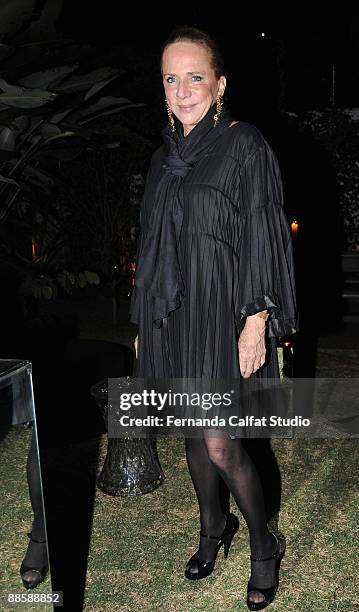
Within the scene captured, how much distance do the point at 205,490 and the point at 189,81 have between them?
1.20 metres

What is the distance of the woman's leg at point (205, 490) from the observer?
87.5 inches

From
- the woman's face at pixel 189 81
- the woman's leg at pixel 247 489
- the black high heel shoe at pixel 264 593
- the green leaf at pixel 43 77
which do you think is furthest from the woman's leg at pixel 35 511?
the green leaf at pixel 43 77

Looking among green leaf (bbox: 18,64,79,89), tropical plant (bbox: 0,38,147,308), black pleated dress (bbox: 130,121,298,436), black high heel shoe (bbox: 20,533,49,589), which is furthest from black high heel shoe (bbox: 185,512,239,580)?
green leaf (bbox: 18,64,79,89)

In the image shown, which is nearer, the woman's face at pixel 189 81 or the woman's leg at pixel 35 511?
the woman's leg at pixel 35 511

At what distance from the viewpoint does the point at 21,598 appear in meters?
1.46

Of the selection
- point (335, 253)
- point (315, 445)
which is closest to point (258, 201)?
point (315, 445)

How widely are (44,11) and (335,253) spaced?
4.17 metres

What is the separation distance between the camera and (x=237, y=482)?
6.84 ft

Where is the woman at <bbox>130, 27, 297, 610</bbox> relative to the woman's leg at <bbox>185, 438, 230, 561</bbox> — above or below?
above

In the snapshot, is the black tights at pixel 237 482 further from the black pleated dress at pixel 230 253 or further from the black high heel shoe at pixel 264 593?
the black pleated dress at pixel 230 253

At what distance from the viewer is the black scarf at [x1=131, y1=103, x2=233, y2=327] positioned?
6.78 feet

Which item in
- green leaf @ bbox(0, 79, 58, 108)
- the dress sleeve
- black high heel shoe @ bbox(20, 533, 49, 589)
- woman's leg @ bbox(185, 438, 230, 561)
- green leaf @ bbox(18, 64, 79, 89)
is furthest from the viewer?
green leaf @ bbox(18, 64, 79, 89)

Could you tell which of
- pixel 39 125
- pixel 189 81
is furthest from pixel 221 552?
pixel 39 125

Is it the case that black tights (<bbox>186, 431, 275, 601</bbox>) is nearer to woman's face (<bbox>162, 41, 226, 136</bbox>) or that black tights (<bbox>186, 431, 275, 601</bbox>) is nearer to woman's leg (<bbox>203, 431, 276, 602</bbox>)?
woman's leg (<bbox>203, 431, 276, 602</bbox>)
